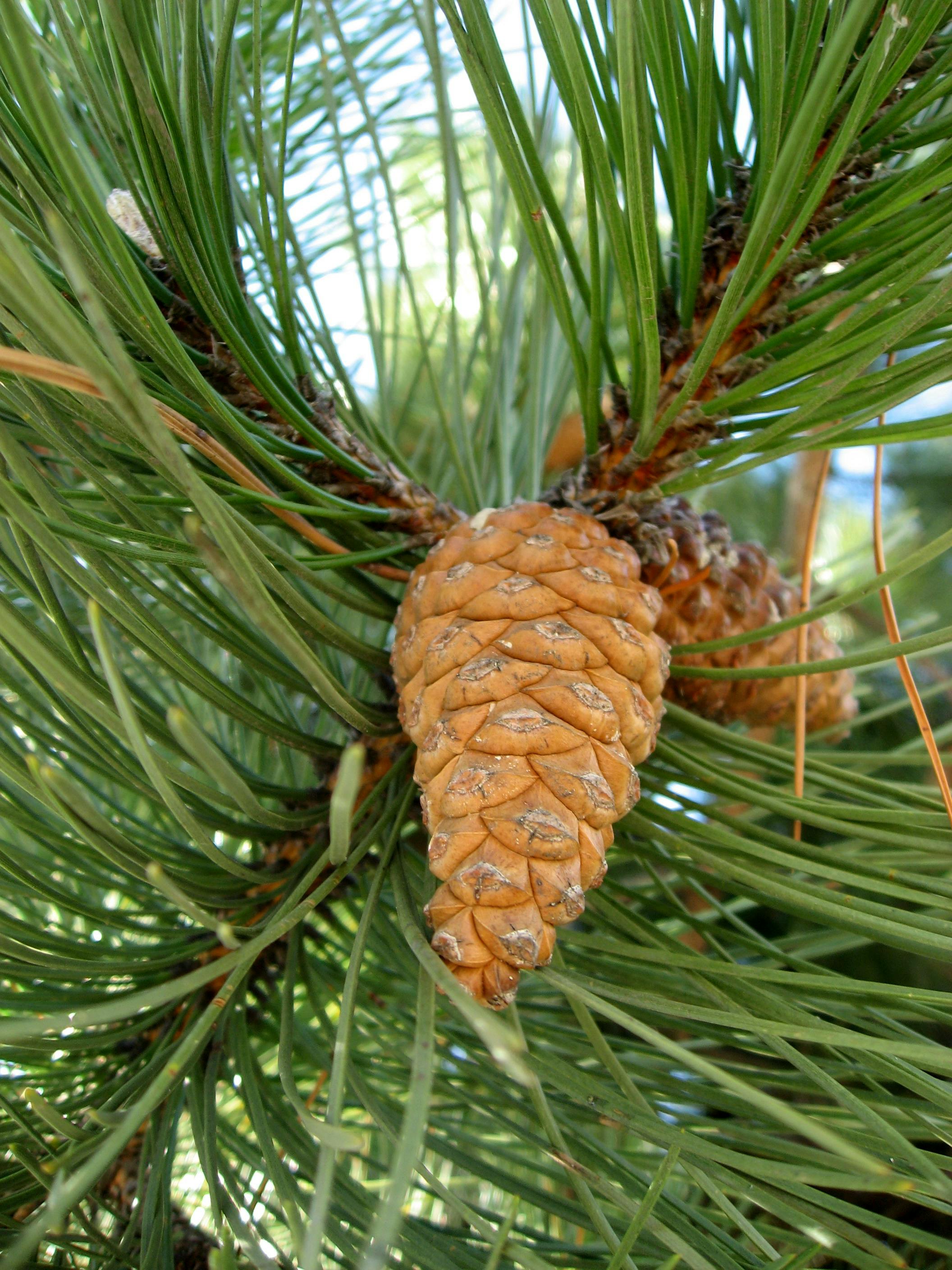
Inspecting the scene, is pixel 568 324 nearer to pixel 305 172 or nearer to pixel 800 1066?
pixel 800 1066

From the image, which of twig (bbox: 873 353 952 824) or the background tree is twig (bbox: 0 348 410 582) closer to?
the background tree

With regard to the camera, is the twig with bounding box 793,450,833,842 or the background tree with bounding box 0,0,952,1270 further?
the twig with bounding box 793,450,833,842

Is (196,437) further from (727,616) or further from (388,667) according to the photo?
(727,616)

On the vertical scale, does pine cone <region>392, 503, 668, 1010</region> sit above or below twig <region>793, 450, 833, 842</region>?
below

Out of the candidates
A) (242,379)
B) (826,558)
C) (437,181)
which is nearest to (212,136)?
(242,379)

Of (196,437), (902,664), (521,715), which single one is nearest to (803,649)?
(902,664)

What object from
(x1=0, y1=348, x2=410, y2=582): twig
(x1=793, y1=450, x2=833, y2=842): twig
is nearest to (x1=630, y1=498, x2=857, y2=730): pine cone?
(x1=793, y1=450, x2=833, y2=842): twig

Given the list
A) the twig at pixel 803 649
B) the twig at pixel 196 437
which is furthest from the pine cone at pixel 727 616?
the twig at pixel 196 437

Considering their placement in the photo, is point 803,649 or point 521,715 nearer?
point 521,715
